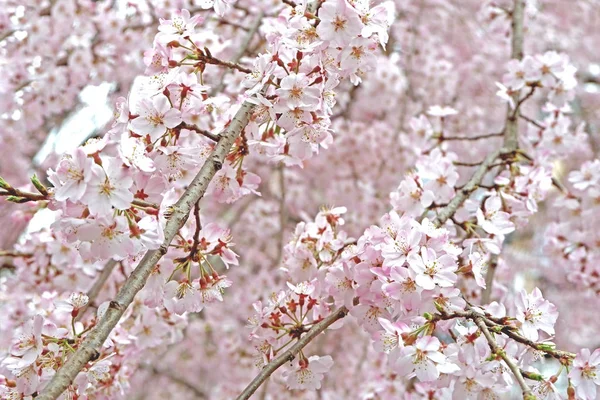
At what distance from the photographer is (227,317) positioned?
490 cm

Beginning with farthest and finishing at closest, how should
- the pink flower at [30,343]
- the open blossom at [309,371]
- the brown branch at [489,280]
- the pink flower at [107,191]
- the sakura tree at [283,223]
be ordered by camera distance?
the brown branch at [489,280] → the open blossom at [309,371] → the pink flower at [30,343] → the sakura tree at [283,223] → the pink flower at [107,191]

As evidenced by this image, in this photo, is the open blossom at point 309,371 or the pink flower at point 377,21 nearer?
the pink flower at point 377,21

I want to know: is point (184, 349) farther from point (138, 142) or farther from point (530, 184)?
point (138, 142)

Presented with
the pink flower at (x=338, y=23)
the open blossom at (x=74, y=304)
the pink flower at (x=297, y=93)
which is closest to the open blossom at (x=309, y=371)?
the open blossom at (x=74, y=304)

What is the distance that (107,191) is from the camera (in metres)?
1.15

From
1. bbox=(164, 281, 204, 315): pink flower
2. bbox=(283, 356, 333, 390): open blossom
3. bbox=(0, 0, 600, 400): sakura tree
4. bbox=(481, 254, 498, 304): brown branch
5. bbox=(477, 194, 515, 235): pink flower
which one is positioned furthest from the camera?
bbox=(481, 254, 498, 304): brown branch

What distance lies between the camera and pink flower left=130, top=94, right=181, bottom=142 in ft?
4.42

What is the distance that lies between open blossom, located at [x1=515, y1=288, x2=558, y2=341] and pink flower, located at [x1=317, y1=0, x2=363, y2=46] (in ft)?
2.33

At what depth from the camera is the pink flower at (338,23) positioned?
4.60 ft

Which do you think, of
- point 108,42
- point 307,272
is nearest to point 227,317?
point 108,42

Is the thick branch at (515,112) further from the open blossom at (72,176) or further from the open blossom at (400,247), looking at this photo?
the open blossom at (72,176)

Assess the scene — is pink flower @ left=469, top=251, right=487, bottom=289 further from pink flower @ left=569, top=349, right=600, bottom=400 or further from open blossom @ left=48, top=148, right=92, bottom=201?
open blossom @ left=48, top=148, right=92, bottom=201

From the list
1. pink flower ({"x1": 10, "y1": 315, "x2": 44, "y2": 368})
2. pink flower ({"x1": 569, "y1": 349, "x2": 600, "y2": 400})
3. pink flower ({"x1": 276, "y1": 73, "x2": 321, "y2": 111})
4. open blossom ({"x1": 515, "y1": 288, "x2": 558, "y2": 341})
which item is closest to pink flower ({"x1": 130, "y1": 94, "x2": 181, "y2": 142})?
pink flower ({"x1": 276, "y1": 73, "x2": 321, "y2": 111})

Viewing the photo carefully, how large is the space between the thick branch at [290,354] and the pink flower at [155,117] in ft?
1.82
